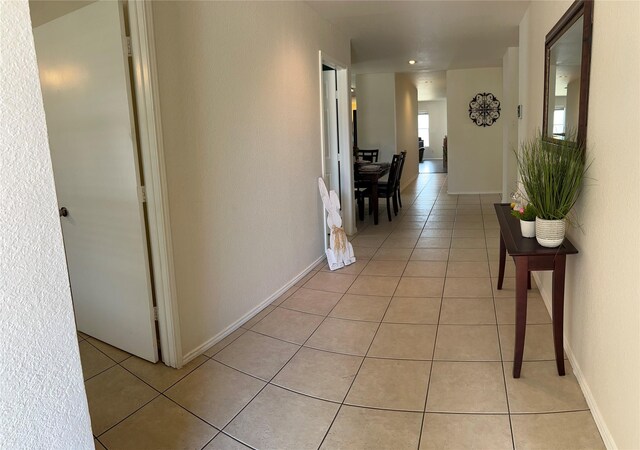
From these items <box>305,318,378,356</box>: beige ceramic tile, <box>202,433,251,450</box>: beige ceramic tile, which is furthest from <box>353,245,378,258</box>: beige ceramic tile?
<box>202,433,251,450</box>: beige ceramic tile

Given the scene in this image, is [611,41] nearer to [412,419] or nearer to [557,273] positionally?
[557,273]

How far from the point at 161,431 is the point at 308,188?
2.51 m

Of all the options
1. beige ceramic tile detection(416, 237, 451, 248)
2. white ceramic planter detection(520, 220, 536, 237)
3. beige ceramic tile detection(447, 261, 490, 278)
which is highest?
white ceramic planter detection(520, 220, 536, 237)

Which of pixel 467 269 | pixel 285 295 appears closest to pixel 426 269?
pixel 467 269

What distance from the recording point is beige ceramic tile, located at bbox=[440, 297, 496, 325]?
9.73 ft

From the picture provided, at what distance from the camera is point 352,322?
3029mm

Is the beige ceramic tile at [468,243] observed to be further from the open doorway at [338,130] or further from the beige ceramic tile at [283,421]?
the beige ceramic tile at [283,421]

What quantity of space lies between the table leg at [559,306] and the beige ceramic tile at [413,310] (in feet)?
2.74

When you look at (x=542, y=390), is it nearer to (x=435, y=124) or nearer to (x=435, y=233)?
(x=435, y=233)

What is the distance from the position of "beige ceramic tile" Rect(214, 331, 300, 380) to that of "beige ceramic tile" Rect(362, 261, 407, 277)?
149cm

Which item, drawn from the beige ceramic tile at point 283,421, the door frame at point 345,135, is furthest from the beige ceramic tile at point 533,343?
the door frame at point 345,135

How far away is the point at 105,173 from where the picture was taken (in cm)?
246

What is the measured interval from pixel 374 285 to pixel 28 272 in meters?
3.06

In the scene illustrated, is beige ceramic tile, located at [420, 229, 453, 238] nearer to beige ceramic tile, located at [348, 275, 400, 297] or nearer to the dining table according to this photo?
the dining table
